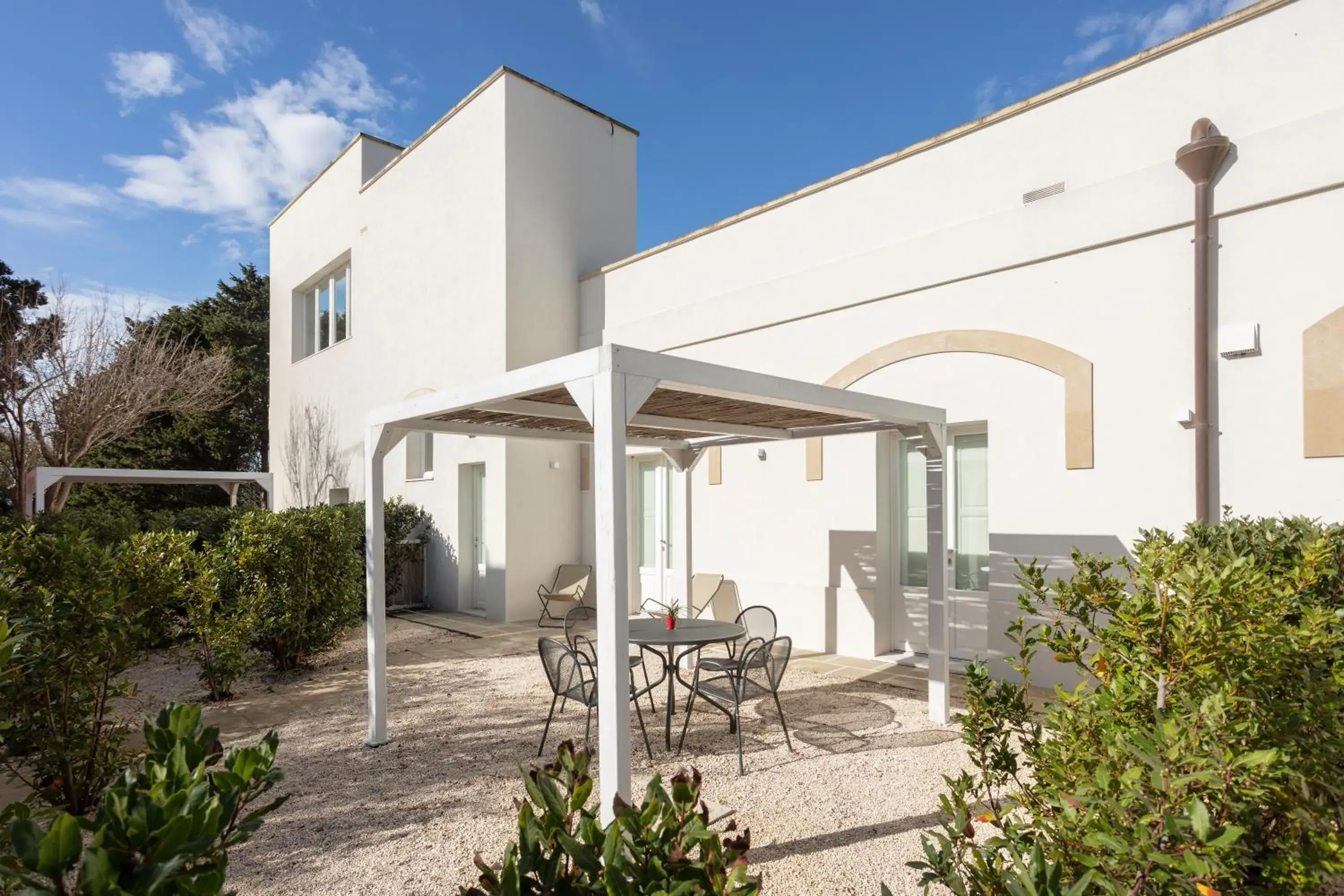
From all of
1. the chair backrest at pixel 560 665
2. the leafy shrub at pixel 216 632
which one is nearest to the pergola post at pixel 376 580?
the chair backrest at pixel 560 665

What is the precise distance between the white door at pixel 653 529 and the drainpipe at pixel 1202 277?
6173 millimetres

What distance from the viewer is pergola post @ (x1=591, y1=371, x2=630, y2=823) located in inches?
139

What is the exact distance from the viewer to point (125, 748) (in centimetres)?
486

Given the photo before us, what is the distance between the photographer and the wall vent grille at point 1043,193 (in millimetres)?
6477

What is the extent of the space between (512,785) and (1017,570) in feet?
14.9

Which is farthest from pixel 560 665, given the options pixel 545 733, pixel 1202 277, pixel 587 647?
pixel 1202 277

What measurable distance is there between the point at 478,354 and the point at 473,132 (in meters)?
3.39

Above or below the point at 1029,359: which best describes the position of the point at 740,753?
below

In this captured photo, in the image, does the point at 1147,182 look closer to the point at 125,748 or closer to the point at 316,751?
the point at 316,751

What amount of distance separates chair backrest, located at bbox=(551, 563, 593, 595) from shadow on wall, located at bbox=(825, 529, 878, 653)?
3691 mm

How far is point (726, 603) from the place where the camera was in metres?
8.70

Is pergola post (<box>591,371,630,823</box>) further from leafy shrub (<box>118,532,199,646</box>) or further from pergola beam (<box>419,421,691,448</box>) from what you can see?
leafy shrub (<box>118,532,199,646</box>)

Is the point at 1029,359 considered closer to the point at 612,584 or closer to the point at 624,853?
the point at 612,584

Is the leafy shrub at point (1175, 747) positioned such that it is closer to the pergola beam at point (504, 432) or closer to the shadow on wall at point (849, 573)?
the pergola beam at point (504, 432)
